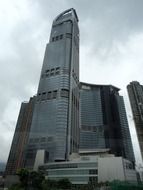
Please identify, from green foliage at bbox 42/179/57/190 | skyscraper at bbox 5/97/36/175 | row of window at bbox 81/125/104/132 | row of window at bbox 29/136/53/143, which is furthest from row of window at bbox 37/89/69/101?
green foliage at bbox 42/179/57/190

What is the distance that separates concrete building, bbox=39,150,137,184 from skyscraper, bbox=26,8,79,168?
9433mm

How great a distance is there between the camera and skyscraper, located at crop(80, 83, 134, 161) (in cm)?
11100

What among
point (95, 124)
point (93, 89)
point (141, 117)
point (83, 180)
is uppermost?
point (93, 89)

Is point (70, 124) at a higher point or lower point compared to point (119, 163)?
higher

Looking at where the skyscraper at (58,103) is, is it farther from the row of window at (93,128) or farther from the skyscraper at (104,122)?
the skyscraper at (104,122)

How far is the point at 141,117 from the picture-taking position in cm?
4541

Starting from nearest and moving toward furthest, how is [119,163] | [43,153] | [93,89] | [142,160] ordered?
[119,163] → [142,160] → [43,153] → [93,89]

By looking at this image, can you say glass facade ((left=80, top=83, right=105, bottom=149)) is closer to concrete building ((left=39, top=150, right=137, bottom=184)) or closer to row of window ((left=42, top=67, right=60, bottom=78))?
row of window ((left=42, top=67, right=60, bottom=78))

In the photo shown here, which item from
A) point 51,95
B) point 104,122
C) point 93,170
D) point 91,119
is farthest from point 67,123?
point 104,122

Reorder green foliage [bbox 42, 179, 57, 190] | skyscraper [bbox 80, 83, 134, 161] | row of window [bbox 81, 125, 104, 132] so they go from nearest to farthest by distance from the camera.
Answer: green foliage [bbox 42, 179, 57, 190]
skyscraper [bbox 80, 83, 134, 161]
row of window [bbox 81, 125, 104, 132]

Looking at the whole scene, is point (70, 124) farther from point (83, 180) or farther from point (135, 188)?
point (135, 188)

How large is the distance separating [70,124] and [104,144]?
30469 mm

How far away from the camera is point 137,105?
56531mm

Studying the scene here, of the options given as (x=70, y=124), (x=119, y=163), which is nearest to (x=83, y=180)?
(x=119, y=163)
